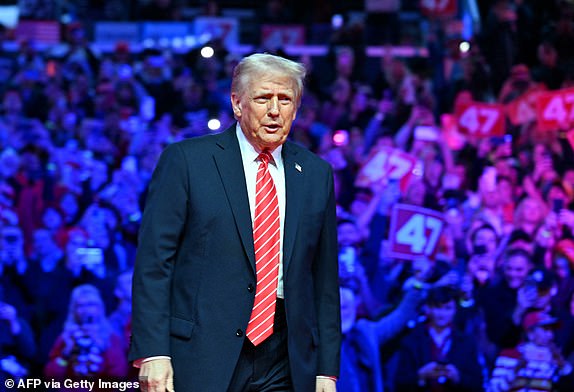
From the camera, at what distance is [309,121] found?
23.9 ft

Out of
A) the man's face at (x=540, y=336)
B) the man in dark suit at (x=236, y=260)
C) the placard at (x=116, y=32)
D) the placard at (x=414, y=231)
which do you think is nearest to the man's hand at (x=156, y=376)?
the man in dark suit at (x=236, y=260)

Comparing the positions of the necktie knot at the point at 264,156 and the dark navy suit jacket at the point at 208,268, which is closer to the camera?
the dark navy suit jacket at the point at 208,268

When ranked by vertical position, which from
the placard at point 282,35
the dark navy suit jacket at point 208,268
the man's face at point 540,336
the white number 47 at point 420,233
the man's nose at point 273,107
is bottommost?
the man's face at point 540,336

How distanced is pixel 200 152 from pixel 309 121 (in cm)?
492

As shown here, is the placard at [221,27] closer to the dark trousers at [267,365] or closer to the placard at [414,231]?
the placard at [414,231]

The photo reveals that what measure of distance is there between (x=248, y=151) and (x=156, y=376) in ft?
1.90

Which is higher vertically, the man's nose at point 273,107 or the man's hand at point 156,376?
the man's nose at point 273,107

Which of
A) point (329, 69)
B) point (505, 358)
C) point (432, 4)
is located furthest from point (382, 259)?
point (432, 4)

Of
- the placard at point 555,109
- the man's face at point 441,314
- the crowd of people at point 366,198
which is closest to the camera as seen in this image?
the crowd of people at point 366,198

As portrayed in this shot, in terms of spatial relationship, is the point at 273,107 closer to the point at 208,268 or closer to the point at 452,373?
the point at 208,268

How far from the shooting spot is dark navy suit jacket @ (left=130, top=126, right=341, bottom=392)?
88.4 inches

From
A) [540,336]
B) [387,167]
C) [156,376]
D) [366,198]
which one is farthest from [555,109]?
[156,376]

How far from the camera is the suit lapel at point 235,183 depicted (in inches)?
90.6

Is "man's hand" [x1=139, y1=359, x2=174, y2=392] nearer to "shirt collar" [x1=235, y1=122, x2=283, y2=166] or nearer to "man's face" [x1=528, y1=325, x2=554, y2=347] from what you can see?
"shirt collar" [x1=235, y1=122, x2=283, y2=166]
